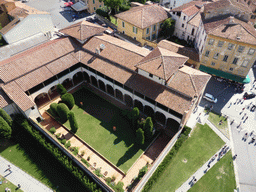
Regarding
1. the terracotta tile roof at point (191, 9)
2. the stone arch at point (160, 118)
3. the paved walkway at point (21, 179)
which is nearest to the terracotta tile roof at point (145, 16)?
the terracotta tile roof at point (191, 9)

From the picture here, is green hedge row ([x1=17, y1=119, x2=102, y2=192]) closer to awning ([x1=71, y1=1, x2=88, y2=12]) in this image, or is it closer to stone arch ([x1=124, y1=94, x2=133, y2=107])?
stone arch ([x1=124, y1=94, x2=133, y2=107])

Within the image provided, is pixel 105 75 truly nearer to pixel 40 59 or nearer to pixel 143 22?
pixel 40 59

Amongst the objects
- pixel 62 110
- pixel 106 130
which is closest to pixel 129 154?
pixel 106 130

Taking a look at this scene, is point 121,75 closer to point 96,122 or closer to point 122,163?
point 96,122

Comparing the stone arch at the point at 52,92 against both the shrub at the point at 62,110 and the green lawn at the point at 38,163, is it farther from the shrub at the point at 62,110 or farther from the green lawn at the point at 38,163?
the green lawn at the point at 38,163

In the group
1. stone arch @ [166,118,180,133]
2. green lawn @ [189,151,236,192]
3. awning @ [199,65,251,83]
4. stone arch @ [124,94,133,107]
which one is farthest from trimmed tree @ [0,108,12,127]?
awning @ [199,65,251,83]

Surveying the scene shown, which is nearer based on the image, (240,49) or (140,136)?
(140,136)
